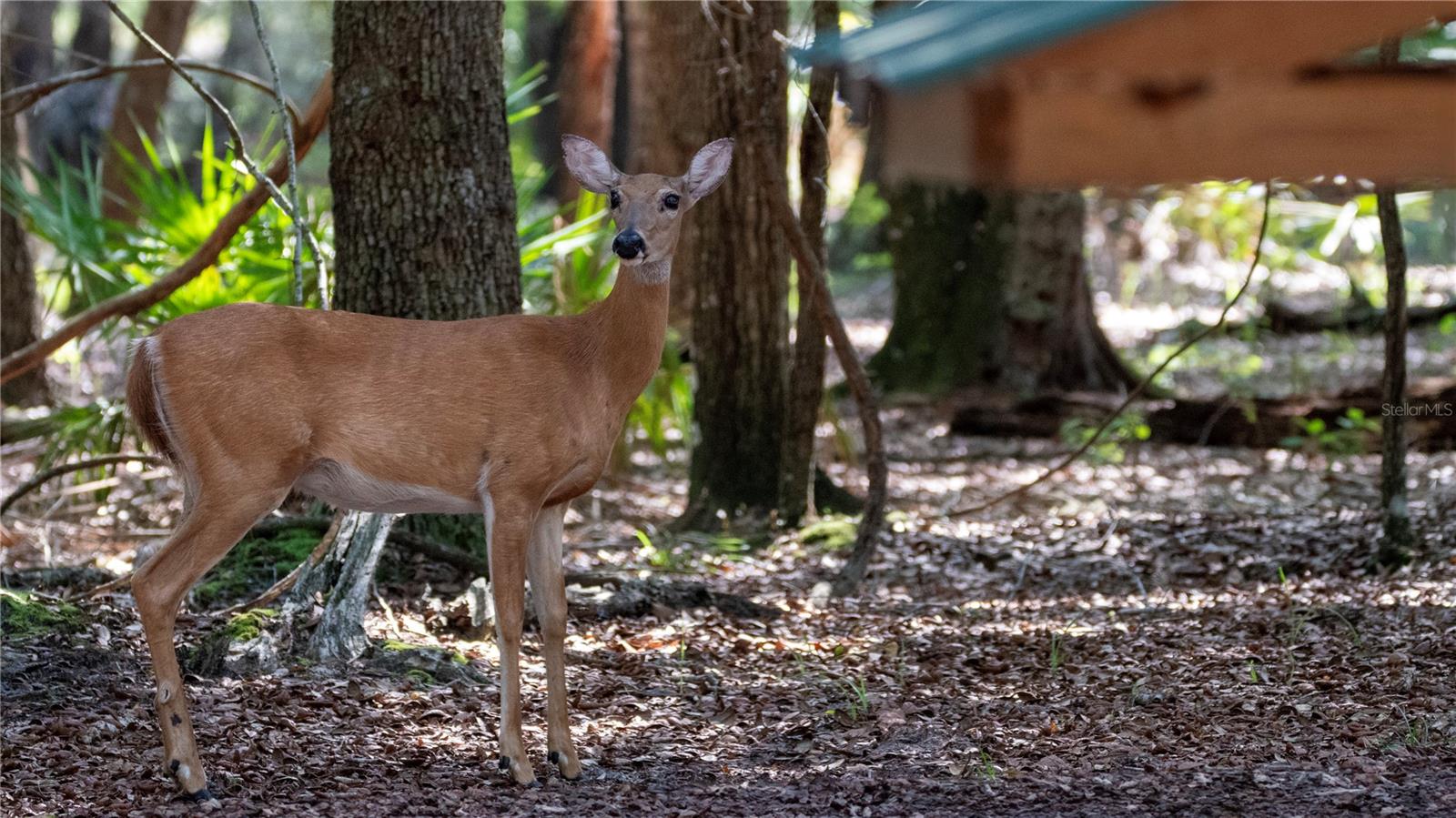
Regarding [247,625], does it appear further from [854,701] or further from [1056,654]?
[1056,654]

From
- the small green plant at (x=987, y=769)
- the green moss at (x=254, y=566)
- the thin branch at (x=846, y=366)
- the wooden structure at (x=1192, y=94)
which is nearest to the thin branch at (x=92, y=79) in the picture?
the green moss at (x=254, y=566)

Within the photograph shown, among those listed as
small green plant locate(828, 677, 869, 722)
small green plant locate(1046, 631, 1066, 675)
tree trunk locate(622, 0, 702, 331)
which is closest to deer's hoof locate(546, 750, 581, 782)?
Answer: small green plant locate(828, 677, 869, 722)

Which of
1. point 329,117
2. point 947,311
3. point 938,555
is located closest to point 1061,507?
point 938,555

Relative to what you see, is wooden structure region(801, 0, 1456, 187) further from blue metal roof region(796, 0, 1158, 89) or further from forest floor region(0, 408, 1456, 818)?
forest floor region(0, 408, 1456, 818)

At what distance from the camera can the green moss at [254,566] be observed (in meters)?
6.20

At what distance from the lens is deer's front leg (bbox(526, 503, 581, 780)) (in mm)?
4637

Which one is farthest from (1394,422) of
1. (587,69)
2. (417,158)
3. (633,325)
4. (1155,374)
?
(587,69)

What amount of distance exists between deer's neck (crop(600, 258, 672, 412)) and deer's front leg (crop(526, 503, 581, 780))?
47cm

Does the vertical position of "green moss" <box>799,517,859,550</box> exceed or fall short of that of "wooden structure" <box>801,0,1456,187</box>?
it falls short

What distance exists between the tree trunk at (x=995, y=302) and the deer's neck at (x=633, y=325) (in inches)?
286

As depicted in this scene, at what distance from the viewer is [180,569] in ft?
14.2

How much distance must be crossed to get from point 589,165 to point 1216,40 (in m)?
2.52

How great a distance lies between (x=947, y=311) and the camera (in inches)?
475

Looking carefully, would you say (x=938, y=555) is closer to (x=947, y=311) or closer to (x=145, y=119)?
(x=947, y=311)
